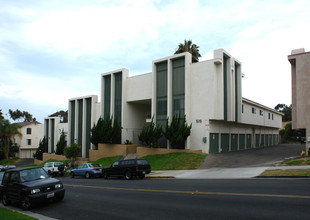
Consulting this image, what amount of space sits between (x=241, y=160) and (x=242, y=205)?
1718cm

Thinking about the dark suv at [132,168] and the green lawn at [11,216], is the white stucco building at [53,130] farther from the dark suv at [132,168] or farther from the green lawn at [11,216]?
the green lawn at [11,216]

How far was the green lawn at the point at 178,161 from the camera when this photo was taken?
79.0ft

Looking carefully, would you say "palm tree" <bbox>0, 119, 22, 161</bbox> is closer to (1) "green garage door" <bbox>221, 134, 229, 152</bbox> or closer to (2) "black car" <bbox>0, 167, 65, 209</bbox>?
(1) "green garage door" <bbox>221, 134, 229, 152</bbox>

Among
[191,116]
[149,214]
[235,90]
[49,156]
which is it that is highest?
[235,90]

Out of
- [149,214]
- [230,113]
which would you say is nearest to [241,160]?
[230,113]

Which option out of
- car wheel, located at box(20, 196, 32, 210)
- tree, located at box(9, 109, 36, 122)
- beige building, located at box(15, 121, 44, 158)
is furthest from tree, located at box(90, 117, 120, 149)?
tree, located at box(9, 109, 36, 122)

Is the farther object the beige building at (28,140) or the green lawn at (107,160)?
the beige building at (28,140)

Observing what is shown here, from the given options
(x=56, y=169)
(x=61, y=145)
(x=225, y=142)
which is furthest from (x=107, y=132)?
(x=61, y=145)

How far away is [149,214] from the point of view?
8.34 meters

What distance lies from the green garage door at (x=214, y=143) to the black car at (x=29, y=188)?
62.3 ft

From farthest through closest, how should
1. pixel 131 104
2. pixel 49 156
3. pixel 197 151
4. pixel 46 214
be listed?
1. pixel 49 156
2. pixel 131 104
3. pixel 197 151
4. pixel 46 214

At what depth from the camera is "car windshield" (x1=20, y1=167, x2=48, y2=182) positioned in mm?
11176

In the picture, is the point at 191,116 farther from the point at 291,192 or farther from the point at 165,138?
the point at 291,192

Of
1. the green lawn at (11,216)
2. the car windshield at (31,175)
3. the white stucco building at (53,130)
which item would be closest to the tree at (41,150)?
the white stucco building at (53,130)
